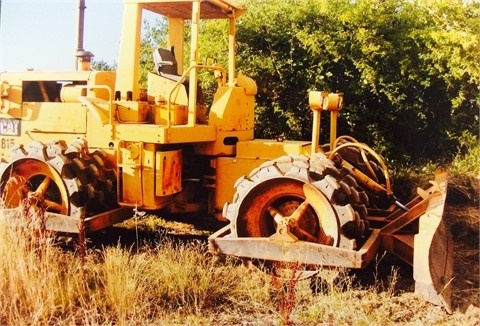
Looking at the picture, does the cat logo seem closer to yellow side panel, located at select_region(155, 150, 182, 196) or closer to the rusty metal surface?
yellow side panel, located at select_region(155, 150, 182, 196)

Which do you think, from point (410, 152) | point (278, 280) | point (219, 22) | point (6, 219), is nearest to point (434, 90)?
point (410, 152)

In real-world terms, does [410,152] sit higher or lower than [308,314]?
higher

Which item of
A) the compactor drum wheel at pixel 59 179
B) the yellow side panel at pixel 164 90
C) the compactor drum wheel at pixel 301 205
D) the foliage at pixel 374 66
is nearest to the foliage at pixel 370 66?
the foliage at pixel 374 66

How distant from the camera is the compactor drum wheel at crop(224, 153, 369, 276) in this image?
15.4 ft

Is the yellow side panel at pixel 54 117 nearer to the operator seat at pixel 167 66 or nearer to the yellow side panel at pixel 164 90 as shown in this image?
the yellow side panel at pixel 164 90

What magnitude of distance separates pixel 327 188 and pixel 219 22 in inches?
231

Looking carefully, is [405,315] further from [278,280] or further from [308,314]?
[278,280]

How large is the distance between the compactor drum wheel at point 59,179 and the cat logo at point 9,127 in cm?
90

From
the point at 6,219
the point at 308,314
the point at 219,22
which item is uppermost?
the point at 219,22

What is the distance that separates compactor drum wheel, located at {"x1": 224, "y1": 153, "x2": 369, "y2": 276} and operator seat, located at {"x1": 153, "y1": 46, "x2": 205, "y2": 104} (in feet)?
5.84

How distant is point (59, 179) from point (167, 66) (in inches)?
71.5

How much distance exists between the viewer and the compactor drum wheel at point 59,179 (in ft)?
18.4

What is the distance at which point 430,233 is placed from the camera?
4.39 meters

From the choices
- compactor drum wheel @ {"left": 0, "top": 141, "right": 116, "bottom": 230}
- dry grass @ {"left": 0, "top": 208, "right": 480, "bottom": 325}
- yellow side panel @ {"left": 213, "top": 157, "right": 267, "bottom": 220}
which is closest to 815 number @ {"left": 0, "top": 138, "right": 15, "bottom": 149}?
compactor drum wheel @ {"left": 0, "top": 141, "right": 116, "bottom": 230}
